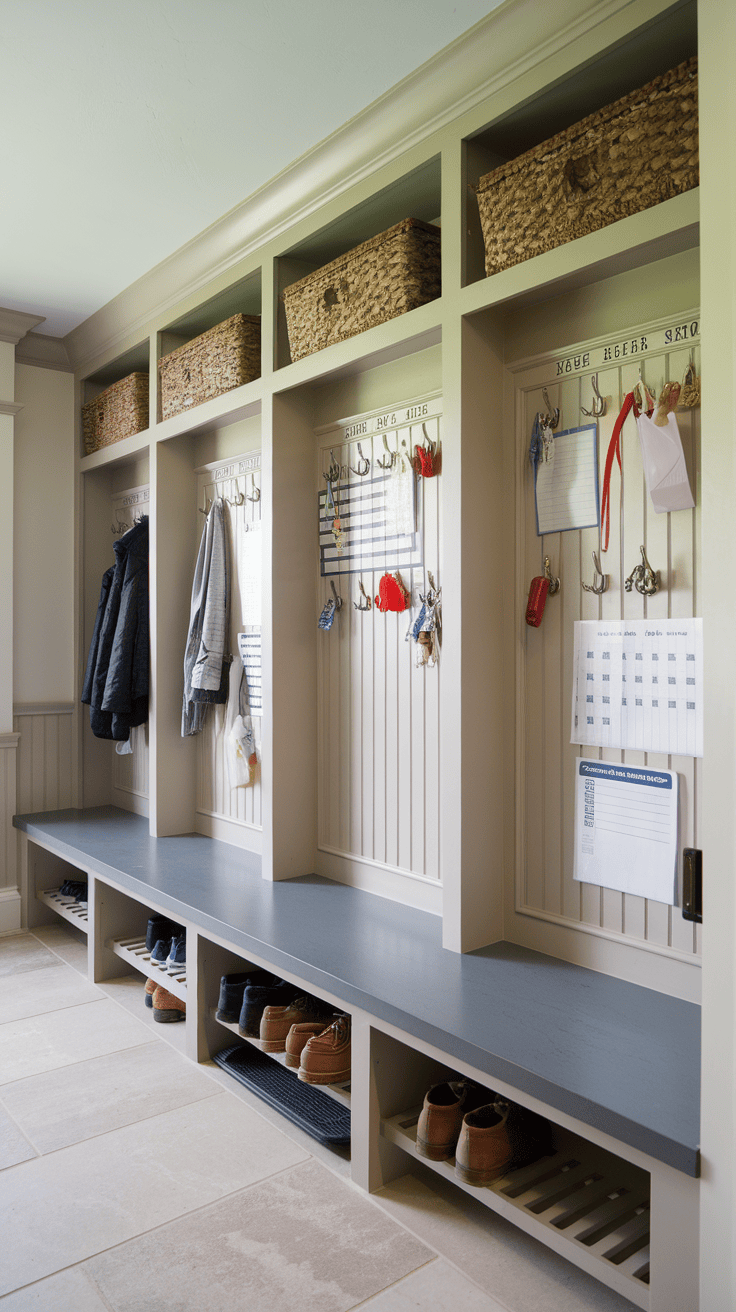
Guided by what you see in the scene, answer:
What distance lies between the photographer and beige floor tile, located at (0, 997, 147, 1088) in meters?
2.57

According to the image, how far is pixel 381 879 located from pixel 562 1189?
105 centimetres

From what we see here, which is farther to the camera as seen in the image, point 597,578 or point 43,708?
point 43,708

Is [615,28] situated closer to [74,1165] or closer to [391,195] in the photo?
[391,195]

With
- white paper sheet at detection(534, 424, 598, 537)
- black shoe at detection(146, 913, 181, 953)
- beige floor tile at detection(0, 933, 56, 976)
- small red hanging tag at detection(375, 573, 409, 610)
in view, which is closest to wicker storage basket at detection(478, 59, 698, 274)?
white paper sheet at detection(534, 424, 598, 537)

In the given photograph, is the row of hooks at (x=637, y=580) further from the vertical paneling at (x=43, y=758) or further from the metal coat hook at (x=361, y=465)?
the vertical paneling at (x=43, y=758)

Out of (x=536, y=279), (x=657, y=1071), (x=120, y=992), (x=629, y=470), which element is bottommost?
(x=120, y=992)

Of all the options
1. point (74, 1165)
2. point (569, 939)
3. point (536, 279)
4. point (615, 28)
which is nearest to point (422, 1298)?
point (569, 939)

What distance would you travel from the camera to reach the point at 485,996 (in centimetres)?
188

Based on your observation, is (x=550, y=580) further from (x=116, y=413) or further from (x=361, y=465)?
(x=116, y=413)

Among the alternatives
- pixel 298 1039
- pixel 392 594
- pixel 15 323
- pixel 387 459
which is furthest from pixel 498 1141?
pixel 15 323

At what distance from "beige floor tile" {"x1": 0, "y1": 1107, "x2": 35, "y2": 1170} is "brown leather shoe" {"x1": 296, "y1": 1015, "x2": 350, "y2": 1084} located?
703mm

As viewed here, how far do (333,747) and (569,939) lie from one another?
41.3 inches

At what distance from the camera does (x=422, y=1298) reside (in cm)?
163

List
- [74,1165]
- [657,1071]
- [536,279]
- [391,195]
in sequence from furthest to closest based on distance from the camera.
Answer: [391,195], [74,1165], [536,279], [657,1071]
